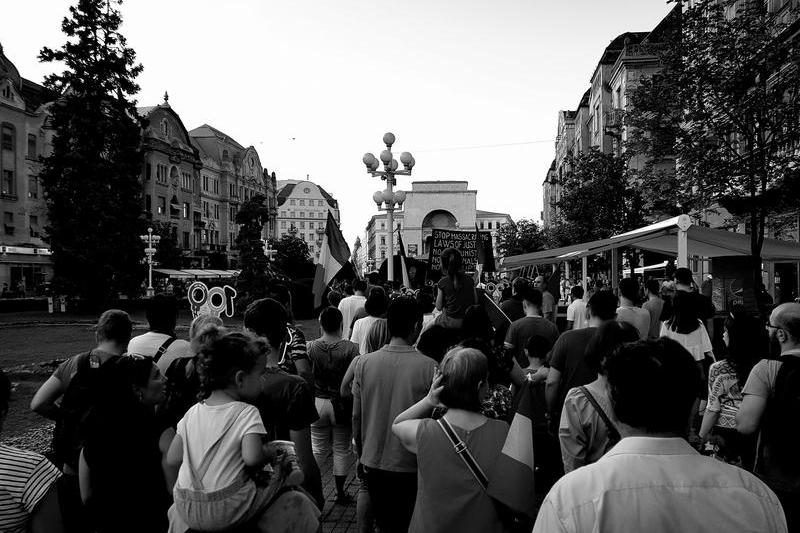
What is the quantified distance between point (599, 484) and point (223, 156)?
91.5 m

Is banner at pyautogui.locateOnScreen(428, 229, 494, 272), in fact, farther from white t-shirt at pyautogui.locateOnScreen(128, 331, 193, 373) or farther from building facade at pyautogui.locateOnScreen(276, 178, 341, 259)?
building facade at pyautogui.locateOnScreen(276, 178, 341, 259)

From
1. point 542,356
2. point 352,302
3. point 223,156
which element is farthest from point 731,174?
point 223,156

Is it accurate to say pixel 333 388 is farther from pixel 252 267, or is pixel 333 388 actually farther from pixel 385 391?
pixel 252 267

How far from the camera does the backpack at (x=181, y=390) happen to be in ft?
12.6

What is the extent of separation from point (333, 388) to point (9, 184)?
50816 millimetres

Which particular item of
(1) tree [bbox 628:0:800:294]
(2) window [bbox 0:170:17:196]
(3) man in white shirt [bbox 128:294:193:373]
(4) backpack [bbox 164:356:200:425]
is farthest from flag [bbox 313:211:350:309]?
(2) window [bbox 0:170:17:196]

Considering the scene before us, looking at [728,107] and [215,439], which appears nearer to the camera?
[215,439]

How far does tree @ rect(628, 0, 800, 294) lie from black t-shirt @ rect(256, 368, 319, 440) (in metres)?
10.8

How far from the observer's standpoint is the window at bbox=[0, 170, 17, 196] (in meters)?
46.1

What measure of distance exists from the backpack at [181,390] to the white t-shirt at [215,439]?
41.7 inches

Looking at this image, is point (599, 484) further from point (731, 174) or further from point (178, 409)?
point (731, 174)

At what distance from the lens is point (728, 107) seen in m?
12.7

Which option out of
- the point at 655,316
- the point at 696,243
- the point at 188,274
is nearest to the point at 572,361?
the point at 655,316

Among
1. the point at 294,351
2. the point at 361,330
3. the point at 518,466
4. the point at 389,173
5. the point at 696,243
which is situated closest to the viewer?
the point at 518,466
